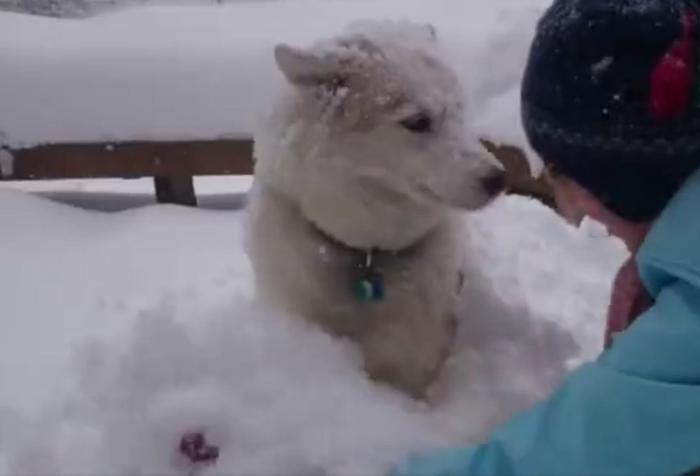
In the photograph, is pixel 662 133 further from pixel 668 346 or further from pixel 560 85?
pixel 668 346

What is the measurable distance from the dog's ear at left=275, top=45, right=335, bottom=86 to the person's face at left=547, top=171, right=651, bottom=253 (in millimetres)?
680

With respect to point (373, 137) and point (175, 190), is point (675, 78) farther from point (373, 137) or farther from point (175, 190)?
point (175, 190)

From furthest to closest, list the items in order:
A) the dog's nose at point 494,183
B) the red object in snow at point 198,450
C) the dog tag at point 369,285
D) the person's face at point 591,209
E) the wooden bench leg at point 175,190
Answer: the wooden bench leg at point 175,190 → the dog tag at point 369,285 → the dog's nose at point 494,183 → the red object in snow at point 198,450 → the person's face at point 591,209

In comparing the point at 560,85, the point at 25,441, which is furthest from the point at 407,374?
the point at 560,85

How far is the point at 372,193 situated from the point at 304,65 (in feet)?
Answer: 1.02

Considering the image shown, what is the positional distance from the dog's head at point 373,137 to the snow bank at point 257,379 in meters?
0.31

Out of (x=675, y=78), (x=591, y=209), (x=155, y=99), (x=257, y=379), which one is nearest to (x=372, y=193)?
(x=257, y=379)

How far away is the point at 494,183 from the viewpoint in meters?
2.32

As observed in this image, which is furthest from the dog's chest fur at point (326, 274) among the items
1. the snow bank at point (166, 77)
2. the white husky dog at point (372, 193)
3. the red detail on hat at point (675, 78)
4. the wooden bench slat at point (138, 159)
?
the wooden bench slat at point (138, 159)

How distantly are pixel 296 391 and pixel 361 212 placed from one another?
494mm

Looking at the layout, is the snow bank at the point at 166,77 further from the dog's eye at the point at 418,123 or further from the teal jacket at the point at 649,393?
the teal jacket at the point at 649,393

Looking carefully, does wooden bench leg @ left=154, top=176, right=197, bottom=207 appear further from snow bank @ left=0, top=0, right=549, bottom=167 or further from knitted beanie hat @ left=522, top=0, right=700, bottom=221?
knitted beanie hat @ left=522, top=0, right=700, bottom=221

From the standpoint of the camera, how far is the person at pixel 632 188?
1.57m

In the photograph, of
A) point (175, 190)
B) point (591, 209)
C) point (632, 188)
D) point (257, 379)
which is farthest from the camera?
point (175, 190)
